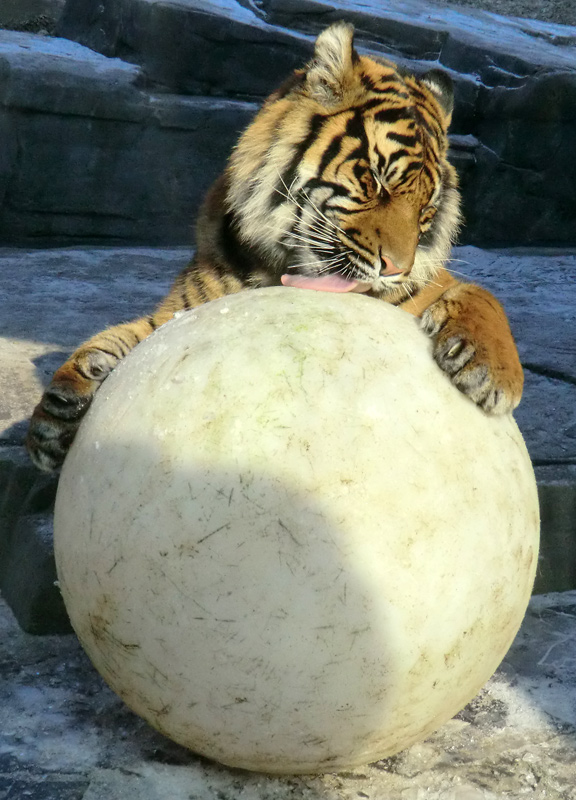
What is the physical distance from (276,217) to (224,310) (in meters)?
0.94

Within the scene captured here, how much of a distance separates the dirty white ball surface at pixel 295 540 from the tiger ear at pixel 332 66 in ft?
4.05

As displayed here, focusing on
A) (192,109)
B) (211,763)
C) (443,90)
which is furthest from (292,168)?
(192,109)

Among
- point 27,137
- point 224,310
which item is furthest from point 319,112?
point 27,137

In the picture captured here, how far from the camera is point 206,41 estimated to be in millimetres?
6520

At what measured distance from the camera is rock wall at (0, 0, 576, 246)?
620 centimetres

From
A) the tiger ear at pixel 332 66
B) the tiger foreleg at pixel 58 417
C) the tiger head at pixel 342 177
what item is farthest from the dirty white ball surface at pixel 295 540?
the tiger ear at pixel 332 66

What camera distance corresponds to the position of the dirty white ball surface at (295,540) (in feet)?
6.12

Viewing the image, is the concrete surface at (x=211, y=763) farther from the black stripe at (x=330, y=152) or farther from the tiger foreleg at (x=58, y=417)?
the black stripe at (x=330, y=152)

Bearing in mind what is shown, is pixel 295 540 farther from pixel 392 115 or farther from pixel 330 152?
pixel 392 115

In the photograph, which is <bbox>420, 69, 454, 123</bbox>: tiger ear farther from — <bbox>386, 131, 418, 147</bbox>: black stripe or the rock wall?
the rock wall

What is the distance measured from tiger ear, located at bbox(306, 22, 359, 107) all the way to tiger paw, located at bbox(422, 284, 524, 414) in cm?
90

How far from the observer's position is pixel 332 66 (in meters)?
3.05

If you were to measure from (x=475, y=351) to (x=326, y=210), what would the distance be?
92 centimetres

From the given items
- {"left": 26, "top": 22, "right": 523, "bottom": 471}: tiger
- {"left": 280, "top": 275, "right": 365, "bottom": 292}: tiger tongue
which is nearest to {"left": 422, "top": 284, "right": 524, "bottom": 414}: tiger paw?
{"left": 26, "top": 22, "right": 523, "bottom": 471}: tiger
